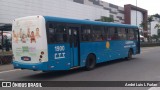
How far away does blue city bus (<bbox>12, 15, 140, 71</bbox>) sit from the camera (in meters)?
11.9

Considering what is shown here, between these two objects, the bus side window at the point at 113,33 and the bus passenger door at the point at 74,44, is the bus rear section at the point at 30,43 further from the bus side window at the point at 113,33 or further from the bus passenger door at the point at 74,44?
the bus side window at the point at 113,33

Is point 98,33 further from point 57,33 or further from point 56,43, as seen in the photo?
point 56,43

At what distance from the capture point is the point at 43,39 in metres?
11.9

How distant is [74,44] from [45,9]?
144 feet

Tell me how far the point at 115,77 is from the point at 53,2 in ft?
160

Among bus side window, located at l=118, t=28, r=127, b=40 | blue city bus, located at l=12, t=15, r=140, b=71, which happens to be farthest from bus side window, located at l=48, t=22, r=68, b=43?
bus side window, located at l=118, t=28, r=127, b=40

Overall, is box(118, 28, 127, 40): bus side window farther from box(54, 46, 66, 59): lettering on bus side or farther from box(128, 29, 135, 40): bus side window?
box(54, 46, 66, 59): lettering on bus side

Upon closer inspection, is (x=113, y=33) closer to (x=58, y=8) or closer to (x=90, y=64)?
(x=90, y=64)

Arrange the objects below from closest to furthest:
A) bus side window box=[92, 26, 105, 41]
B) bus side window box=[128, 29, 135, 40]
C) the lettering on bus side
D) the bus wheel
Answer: the lettering on bus side < the bus wheel < bus side window box=[92, 26, 105, 41] < bus side window box=[128, 29, 135, 40]

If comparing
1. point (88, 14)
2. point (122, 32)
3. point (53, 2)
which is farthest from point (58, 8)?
point (122, 32)

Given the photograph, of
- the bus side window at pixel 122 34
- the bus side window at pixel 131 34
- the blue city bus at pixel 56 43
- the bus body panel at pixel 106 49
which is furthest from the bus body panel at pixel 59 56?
the bus side window at pixel 131 34

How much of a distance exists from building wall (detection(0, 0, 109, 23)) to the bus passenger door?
3507 centimetres

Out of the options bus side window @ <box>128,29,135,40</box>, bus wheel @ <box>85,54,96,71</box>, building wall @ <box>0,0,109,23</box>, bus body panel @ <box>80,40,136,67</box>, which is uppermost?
building wall @ <box>0,0,109,23</box>

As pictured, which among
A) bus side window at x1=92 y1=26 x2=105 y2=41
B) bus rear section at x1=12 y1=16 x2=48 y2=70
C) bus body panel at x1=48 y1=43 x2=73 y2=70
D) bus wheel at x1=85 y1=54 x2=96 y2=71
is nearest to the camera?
bus rear section at x1=12 y1=16 x2=48 y2=70
